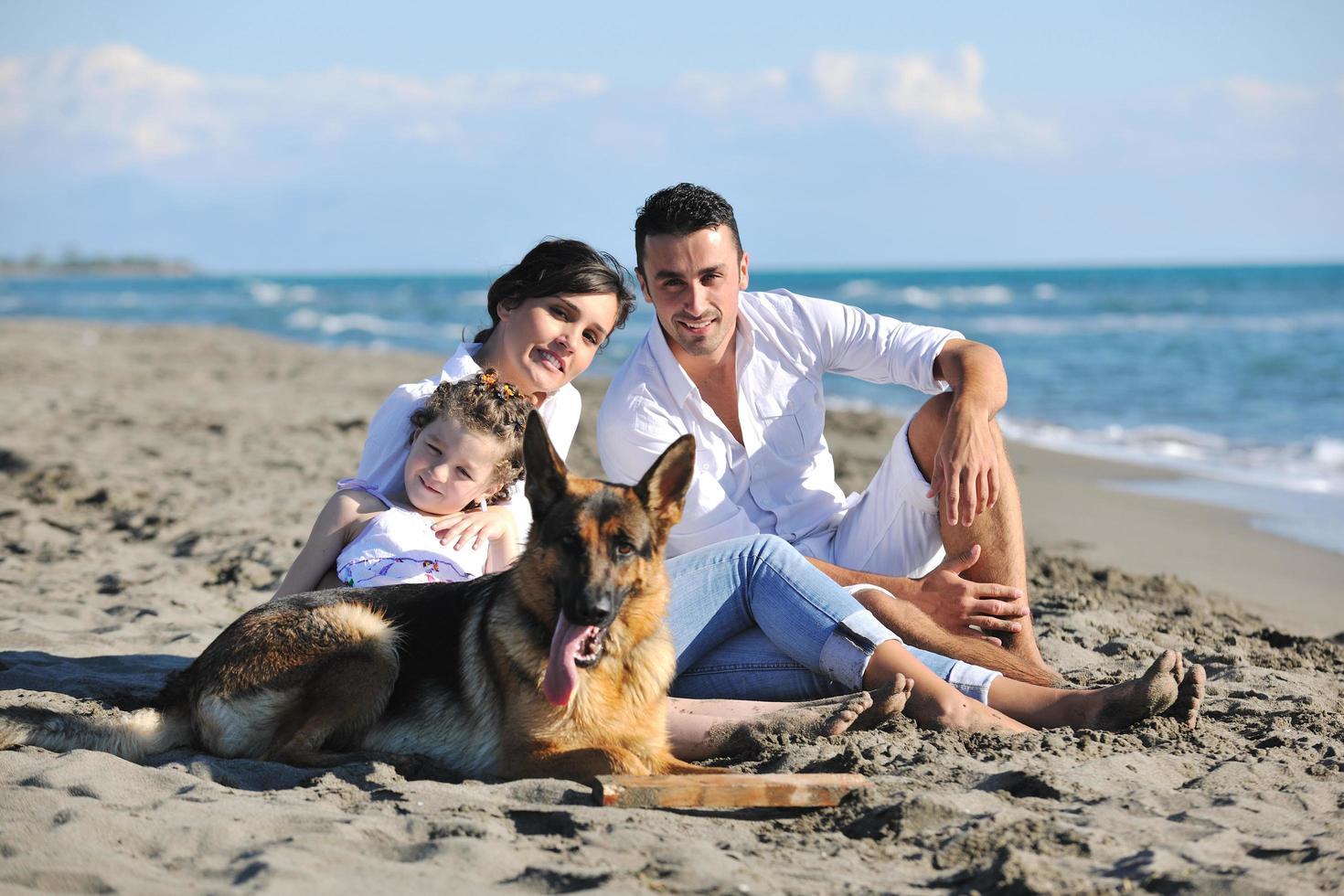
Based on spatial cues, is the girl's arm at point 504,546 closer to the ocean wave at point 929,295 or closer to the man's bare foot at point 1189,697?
the man's bare foot at point 1189,697

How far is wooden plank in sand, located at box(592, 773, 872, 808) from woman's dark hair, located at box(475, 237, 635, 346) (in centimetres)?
257

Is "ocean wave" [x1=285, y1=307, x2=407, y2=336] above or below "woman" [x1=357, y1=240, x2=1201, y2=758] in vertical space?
above

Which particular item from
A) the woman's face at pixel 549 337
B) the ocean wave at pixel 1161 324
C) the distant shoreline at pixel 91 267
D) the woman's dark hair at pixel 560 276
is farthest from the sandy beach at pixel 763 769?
the distant shoreline at pixel 91 267

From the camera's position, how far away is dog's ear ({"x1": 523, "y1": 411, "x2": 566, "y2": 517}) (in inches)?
150

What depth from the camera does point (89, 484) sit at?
9.07 metres

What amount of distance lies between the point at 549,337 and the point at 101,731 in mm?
2480

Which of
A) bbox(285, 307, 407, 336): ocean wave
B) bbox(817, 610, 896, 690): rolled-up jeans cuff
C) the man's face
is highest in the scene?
the man's face

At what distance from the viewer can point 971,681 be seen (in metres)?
4.34

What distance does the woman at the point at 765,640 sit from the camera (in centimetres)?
422

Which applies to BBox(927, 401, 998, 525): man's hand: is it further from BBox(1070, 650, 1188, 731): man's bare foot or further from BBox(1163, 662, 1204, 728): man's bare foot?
BBox(1163, 662, 1204, 728): man's bare foot

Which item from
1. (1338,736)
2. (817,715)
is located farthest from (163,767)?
(1338,736)

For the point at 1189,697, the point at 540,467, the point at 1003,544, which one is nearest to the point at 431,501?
the point at 540,467

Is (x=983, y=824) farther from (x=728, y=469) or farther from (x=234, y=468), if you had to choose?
(x=234, y=468)

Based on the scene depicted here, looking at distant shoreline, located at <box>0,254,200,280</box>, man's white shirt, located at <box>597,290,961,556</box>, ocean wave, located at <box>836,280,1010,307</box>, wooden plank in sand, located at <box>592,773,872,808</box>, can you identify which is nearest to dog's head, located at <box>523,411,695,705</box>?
wooden plank in sand, located at <box>592,773,872,808</box>
